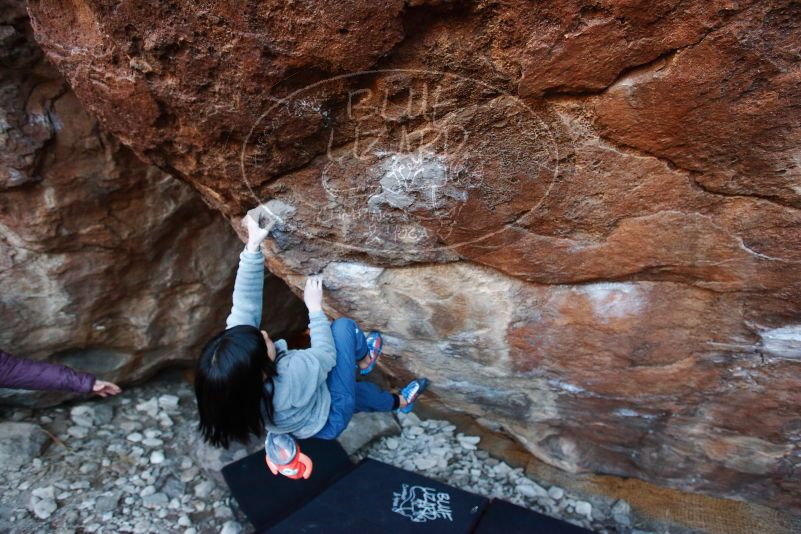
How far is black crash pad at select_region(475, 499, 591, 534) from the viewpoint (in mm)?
1809

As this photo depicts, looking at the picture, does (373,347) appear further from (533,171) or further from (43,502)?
(43,502)

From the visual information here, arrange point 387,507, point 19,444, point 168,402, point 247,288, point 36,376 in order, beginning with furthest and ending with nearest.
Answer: point 168,402 → point 19,444 → point 36,376 → point 387,507 → point 247,288

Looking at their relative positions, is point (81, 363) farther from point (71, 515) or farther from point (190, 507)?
point (190, 507)

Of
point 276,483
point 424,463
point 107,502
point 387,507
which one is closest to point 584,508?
point 424,463

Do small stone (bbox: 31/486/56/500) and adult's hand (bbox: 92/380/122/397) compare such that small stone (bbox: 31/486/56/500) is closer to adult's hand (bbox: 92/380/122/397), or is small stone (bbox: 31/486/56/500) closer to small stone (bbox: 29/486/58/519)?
small stone (bbox: 29/486/58/519)

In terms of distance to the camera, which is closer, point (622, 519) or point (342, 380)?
point (342, 380)

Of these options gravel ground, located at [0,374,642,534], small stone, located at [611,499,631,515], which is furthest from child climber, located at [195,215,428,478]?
small stone, located at [611,499,631,515]

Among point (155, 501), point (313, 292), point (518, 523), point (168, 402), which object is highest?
point (313, 292)

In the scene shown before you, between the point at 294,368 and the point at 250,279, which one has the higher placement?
the point at 250,279

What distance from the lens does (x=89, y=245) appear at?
2.18 metres

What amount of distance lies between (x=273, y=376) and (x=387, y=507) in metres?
0.79

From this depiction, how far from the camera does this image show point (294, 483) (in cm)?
214

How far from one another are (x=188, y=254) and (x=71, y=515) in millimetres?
1155

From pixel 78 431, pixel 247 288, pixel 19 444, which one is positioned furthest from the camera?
pixel 78 431
